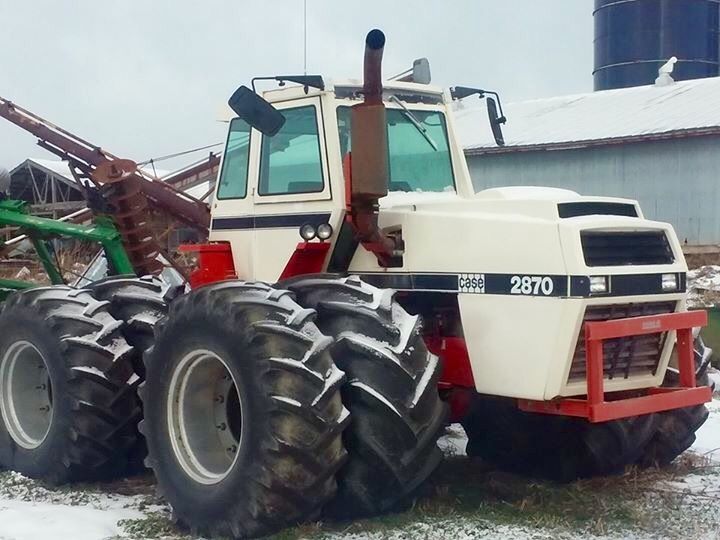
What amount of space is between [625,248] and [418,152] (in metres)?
1.72

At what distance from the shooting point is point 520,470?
7270 mm

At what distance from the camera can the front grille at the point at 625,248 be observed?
5672mm

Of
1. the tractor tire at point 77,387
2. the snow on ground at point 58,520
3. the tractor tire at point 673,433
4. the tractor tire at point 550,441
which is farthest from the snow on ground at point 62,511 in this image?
the tractor tire at point 673,433

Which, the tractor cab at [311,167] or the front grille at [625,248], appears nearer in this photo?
the front grille at [625,248]

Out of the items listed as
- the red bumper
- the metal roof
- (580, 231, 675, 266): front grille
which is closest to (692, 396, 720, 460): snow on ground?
the red bumper

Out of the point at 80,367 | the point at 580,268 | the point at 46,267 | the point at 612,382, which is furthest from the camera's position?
the point at 46,267

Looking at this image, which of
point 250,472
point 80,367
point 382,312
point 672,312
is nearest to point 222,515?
point 250,472

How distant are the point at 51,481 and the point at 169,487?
1.43 meters

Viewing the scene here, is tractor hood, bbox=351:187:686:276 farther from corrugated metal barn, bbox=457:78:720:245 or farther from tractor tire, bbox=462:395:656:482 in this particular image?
corrugated metal barn, bbox=457:78:720:245

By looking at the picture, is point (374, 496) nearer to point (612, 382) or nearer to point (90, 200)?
point (612, 382)

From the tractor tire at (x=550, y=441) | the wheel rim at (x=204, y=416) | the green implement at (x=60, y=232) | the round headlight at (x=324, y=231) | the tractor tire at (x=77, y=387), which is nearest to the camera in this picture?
the wheel rim at (x=204, y=416)

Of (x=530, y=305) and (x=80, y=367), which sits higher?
(x=530, y=305)

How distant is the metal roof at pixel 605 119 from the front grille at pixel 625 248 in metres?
17.6

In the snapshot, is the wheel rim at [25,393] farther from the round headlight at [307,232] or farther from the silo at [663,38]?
the silo at [663,38]
